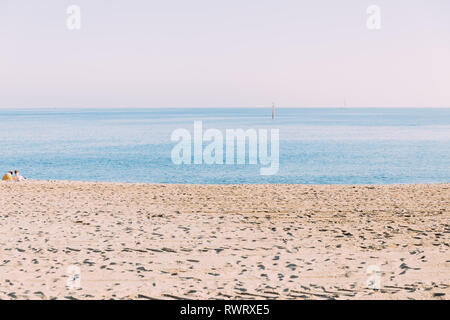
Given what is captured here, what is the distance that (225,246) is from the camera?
897cm

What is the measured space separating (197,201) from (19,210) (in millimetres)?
5015

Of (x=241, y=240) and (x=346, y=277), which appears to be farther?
(x=241, y=240)

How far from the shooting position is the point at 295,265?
7.68 meters

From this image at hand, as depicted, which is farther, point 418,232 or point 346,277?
point 418,232

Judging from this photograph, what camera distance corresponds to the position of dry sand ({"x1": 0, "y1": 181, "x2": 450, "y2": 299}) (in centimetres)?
660

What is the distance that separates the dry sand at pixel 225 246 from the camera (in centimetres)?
660

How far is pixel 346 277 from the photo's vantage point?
23.2 feet
